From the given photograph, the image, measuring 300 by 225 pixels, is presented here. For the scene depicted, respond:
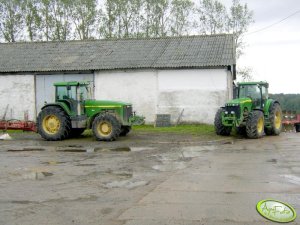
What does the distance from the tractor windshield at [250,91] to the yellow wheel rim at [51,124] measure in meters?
7.95

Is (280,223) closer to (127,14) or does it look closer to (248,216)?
(248,216)

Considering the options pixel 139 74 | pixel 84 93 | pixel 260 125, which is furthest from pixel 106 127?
pixel 139 74

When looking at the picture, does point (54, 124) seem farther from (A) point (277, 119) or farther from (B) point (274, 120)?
(A) point (277, 119)

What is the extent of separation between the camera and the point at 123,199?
7973 mm

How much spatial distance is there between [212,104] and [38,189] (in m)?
16.6

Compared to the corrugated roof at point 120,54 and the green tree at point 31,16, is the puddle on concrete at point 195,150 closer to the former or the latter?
the corrugated roof at point 120,54

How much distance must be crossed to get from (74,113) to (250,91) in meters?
7.61

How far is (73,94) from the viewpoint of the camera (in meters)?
18.8

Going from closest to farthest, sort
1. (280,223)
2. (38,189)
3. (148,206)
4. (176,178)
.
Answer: (280,223)
(148,206)
(38,189)
(176,178)

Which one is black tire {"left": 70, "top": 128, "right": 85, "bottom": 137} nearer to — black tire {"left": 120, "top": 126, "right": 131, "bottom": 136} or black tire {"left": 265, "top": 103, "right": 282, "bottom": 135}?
black tire {"left": 120, "top": 126, "right": 131, "bottom": 136}

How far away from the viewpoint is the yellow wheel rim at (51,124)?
18.7m

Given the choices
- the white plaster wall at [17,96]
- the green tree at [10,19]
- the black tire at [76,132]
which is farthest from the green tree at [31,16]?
the black tire at [76,132]

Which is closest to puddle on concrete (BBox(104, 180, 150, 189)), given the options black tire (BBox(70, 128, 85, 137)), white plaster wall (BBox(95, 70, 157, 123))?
black tire (BBox(70, 128, 85, 137))

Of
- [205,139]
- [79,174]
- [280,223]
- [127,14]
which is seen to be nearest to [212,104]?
[205,139]
